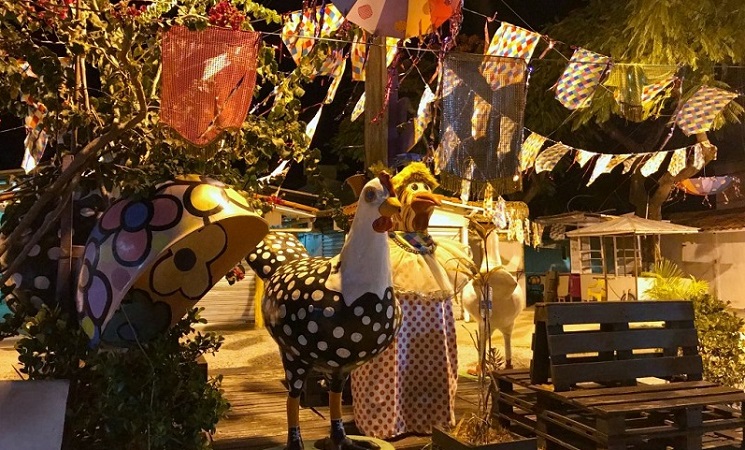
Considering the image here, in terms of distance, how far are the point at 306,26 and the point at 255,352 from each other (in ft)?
16.4

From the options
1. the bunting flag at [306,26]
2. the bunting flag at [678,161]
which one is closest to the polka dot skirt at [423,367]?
the bunting flag at [306,26]

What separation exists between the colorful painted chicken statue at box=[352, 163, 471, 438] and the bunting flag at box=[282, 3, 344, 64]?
1701mm

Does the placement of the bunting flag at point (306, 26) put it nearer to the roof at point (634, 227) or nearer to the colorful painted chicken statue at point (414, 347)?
the colorful painted chicken statue at point (414, 347)

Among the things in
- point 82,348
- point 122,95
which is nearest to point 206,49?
point 122,95

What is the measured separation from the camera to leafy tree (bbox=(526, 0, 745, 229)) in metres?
8.01

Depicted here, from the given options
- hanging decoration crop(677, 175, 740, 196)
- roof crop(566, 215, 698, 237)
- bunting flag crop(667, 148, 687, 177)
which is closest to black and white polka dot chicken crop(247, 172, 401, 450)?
bunting flag crop(667, 148, 687, 177)

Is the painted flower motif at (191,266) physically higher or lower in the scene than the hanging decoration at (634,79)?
lower

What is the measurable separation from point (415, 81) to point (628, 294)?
7.04 meters

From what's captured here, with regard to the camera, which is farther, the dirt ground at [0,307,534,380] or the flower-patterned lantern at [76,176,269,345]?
the dirt ground at [0,307,534,380]

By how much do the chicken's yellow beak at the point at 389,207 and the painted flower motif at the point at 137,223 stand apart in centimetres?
107

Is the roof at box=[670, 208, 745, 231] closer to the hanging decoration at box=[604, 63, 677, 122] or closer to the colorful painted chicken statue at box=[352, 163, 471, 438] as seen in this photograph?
the hanging decoration at box=[604, 63, 677, 122]

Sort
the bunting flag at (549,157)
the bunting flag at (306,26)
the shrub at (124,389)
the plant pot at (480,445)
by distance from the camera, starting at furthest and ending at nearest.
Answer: the bunting flag at (549,157) → the bunting flag at (306,26) → the plant pot at (480,445) → the shrub at (124,389)

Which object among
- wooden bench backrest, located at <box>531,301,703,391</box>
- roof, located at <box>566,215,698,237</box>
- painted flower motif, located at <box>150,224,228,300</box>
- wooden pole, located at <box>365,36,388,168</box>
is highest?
wooden pole, located at <box>365,36,388,168</box>

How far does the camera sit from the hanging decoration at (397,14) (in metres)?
3.74
